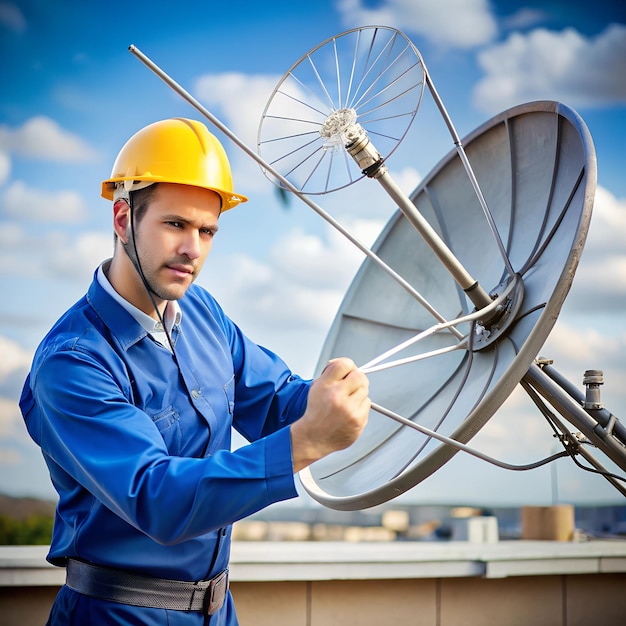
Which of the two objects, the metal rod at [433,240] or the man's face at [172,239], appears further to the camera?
the metal rod at [433,240]

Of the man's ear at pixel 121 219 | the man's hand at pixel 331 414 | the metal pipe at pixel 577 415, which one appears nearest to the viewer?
the man's hand at pixel 331 414

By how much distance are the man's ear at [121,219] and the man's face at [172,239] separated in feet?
0.15

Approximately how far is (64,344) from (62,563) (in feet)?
2.22

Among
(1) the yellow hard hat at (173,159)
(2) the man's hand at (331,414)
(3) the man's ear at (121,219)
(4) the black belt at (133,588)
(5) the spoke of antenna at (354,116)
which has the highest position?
(5) the spoke of antenna at (354,116)

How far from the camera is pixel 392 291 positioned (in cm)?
323

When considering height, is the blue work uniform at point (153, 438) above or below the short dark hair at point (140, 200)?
below

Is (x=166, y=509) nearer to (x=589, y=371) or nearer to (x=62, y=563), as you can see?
(x=62, y=563)

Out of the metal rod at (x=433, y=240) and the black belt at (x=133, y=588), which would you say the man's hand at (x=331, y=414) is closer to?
the black belt at (x=133, y=588)

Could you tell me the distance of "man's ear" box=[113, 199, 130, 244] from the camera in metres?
2.09

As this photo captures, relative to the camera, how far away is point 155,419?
2072mm

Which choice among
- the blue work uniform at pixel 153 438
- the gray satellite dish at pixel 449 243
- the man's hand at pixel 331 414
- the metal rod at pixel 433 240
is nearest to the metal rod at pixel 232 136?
the gray satellite dish at pixel 449 243

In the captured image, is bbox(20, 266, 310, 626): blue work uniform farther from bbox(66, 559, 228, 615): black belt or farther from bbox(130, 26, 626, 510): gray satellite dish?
bbox(130, 26, 626, 510): gray satellite dish

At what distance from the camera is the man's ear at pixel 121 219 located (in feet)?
6.85

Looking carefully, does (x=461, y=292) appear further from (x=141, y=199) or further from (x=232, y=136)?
(x=141, y=199)
